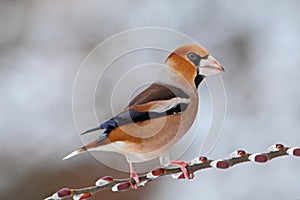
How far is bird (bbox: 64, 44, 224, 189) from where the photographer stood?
361mm

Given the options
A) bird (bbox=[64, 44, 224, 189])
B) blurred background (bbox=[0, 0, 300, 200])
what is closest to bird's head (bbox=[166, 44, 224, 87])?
bird (bbox=[64, 44, 224, 189])

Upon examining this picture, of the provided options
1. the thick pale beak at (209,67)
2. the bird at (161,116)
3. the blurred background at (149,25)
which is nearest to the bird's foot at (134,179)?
the bird at (161,116)

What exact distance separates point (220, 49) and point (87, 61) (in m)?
0.34

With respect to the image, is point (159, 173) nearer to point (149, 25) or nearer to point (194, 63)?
point (194, 63)

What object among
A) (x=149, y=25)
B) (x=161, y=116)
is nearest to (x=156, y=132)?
(x=161, y=116)

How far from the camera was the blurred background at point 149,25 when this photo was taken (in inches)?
44.3

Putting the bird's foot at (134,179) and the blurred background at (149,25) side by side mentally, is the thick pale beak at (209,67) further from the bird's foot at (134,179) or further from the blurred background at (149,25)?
the blurred background at (149,25)

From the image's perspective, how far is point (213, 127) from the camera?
0.59 metres

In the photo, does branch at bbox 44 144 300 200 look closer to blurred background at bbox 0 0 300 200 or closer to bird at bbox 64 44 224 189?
bird at bbox 64 44 224 189

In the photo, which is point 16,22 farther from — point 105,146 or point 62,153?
point 105,146

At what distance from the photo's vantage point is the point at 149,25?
1.23m

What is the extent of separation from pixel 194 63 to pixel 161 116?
0.19 feet

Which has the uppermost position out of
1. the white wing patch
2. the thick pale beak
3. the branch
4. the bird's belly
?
the thick pale beak

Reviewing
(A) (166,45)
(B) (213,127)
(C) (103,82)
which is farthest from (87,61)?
(B) (213,127)
